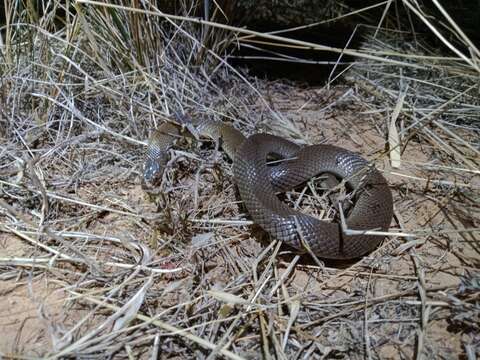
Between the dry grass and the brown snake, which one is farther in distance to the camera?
the brown snake

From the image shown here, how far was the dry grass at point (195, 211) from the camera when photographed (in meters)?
Result: 1.73

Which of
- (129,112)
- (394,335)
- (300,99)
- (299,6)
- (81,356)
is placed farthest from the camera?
(299,6)

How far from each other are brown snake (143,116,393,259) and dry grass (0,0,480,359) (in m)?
0.10

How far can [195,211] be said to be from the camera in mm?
2205

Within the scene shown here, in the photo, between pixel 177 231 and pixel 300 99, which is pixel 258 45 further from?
pixel 177 231

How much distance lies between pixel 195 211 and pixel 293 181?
1.79ft

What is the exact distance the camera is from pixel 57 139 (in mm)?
2539

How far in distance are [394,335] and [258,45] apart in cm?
232

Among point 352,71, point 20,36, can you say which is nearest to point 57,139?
point 20,36

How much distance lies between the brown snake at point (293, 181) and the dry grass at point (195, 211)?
10 cm

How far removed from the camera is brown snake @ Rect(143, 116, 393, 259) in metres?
2.00

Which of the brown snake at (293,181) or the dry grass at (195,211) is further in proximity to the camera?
the brown snake at (293,181)

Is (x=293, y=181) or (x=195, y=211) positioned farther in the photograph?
(x=293, y=181)

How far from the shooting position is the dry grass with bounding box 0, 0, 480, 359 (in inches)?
68.2
